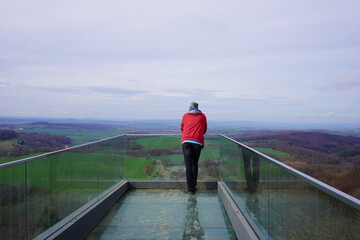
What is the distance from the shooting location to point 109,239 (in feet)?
13.5

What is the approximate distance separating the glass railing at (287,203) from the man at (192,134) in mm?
1161

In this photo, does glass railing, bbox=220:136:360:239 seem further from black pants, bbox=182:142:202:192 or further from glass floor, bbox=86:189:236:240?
black pants, bbox=182:142:202:192

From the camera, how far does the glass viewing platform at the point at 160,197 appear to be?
230cm

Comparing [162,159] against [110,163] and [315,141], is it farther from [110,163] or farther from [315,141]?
[315,141]

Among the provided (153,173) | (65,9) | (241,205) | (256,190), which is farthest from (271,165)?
(65,9)

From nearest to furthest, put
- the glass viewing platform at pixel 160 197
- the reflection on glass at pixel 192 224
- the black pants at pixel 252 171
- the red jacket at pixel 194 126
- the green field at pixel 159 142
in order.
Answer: the glass viewing platform at pixel 160 197, the black pants at pixel 252 171, the reflection on glass at pixel 192 224, the red jacket at pixel 194 126, the green field at pixel 159 142

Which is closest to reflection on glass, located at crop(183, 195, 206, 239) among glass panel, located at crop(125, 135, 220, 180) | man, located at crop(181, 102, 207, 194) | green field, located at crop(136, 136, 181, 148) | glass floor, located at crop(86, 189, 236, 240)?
glass floor, located at crop(86, 189, 236, 240)

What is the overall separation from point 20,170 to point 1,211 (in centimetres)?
39

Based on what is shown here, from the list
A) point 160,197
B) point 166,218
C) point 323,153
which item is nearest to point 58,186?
point 166,218

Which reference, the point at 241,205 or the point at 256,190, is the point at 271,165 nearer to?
the point at 256,190

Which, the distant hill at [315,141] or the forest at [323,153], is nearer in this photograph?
the forest at [323,153]

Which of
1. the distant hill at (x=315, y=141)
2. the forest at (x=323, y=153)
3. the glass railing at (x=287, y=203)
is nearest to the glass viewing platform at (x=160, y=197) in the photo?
the glass railing at (x=287, y=203)

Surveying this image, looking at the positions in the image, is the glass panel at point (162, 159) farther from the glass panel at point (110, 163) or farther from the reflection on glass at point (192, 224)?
the reflection on glass at point (192, 224)

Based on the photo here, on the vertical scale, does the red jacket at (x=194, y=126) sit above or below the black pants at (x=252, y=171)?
above
